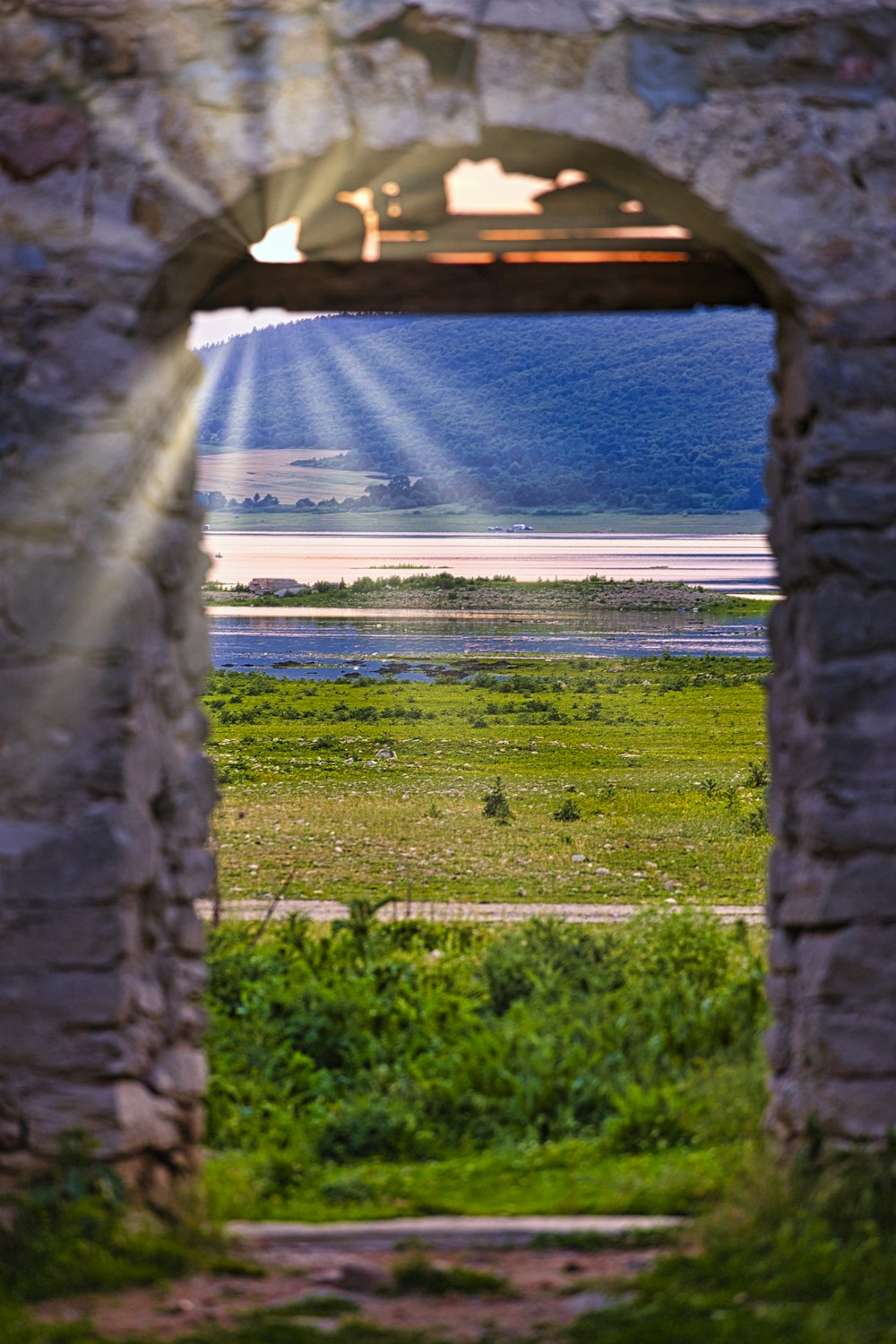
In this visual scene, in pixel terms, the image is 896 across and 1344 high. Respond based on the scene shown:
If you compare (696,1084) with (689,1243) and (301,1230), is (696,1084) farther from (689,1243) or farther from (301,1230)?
(301,1230)

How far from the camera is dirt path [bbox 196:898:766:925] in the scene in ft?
35.3

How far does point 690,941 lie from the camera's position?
7.37m

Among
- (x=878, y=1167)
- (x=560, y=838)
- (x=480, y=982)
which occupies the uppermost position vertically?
(x=878, y=1167)

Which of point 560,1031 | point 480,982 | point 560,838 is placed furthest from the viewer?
point 560,838

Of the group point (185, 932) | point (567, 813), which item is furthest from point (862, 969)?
point (567, 813)

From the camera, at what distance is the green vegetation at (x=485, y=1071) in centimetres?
500

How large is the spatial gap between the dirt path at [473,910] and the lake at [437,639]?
104 feet

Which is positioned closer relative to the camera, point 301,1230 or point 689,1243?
point 689,1243

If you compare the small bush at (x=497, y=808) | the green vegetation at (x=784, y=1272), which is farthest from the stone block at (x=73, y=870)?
the small bush at (x=497, y=808)

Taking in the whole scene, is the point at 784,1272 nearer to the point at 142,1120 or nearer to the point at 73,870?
the point at 142,1120

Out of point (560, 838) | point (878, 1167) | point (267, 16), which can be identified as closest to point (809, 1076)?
point (878, 1167)

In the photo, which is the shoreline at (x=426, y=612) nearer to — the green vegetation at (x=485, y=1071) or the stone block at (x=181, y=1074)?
the green vegetation at (x=485, y=1071)

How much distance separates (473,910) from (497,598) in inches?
2173

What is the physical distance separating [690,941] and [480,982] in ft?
3.66
